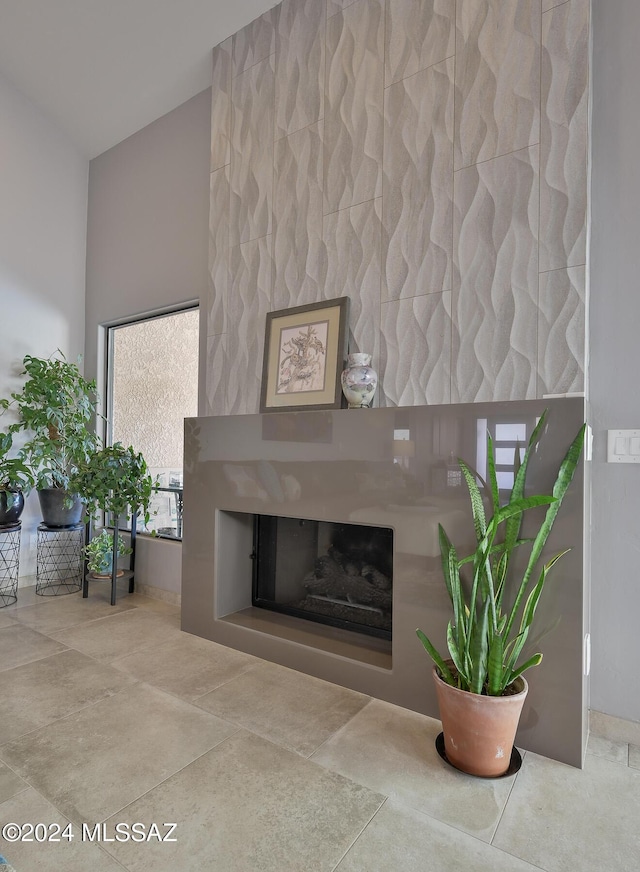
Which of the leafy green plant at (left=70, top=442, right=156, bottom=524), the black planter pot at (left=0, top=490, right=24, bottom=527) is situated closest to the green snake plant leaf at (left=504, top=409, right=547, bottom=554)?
the leafy green plant at (left=70, top=442, right=156, bottom=524)

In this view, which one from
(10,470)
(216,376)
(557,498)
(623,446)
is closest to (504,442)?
(557,498)

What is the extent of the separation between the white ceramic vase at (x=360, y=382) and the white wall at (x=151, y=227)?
123 centimetres

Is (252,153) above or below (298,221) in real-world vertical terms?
above

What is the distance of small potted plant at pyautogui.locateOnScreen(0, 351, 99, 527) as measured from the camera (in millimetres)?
3428

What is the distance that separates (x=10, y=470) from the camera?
129 inches

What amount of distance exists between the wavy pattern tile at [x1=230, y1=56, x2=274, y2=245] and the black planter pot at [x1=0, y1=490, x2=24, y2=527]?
2.14 meters

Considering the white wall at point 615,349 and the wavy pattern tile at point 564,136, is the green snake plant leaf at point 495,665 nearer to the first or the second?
the white wall at point 615,349

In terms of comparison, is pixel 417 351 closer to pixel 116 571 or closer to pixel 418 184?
pixel 418 184

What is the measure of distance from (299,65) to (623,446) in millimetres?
2492

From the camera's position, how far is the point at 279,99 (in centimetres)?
275

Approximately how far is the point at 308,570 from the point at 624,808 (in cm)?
156

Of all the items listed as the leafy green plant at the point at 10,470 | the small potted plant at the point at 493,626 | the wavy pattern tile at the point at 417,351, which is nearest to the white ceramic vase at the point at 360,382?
the wavy pattern tile at the point at 417,351

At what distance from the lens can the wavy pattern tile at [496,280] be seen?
1927mm

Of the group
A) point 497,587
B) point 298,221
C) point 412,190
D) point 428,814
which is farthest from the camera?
point 298,221
